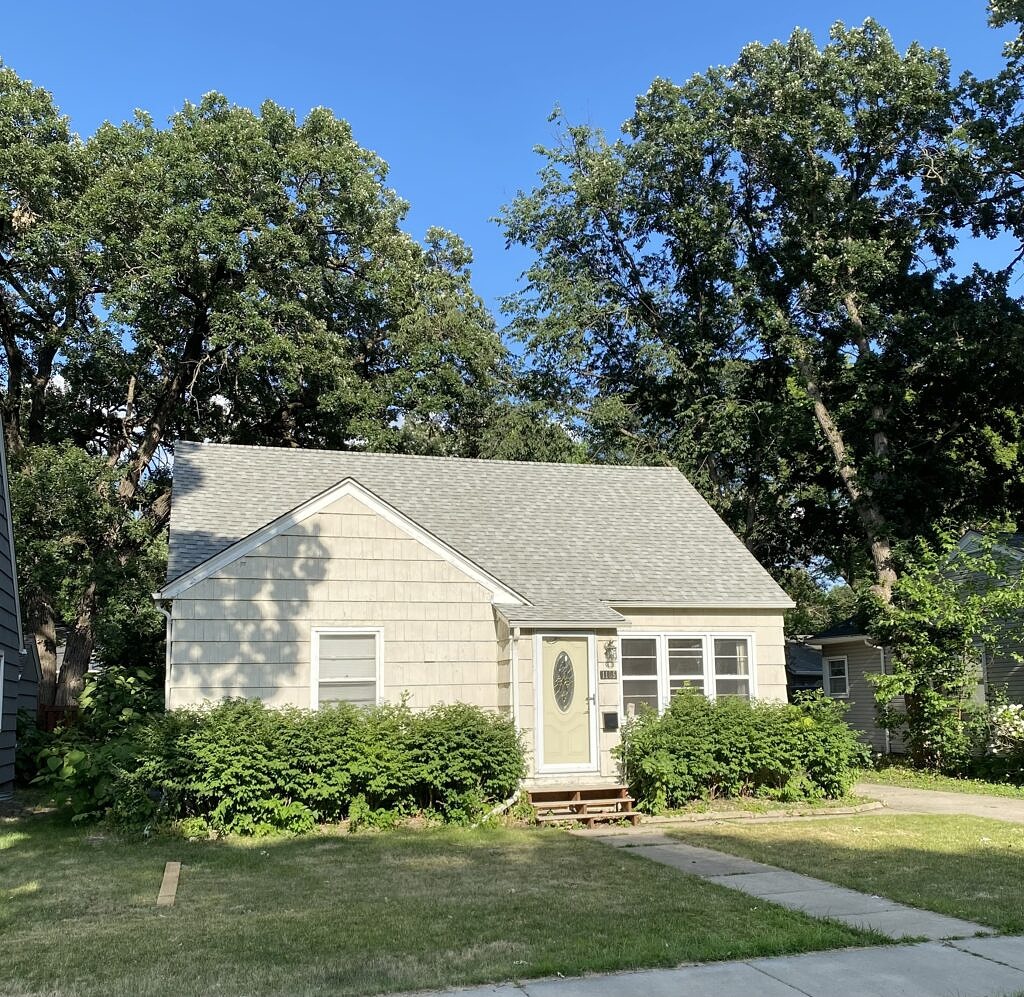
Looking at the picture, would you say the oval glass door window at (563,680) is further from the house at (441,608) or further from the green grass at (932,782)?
the green grass at (932,782)

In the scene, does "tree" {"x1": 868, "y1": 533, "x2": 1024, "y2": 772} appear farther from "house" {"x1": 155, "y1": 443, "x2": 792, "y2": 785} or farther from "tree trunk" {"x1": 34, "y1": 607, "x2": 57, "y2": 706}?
"tree trunk" {"x1": 34, "y1": 607, "x2": 57, "y2": 706}

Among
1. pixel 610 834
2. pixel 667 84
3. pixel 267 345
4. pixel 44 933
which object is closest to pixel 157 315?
pixel 267 345

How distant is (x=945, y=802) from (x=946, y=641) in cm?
454

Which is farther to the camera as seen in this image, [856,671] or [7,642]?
[856,671]

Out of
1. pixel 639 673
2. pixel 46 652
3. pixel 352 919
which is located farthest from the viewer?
pixel 46 652

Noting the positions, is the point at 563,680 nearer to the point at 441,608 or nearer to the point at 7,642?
the point at 441,608

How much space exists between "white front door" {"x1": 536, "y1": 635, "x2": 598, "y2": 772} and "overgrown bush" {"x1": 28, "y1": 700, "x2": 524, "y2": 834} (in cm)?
104

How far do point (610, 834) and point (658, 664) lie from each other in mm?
3953

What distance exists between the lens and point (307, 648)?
44.4 ft

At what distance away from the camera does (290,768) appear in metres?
11.7

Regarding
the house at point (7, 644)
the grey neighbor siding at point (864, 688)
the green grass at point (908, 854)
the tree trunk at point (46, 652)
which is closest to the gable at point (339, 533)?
the house at point (7, 644)

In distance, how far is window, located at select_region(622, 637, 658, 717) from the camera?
1511 centimetres

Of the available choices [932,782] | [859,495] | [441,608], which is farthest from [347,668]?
[859,495]

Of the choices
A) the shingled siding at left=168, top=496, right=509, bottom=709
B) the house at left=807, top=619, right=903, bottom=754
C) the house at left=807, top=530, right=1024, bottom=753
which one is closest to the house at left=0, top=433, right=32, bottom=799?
the shingled siding at left=168, top=496, right=509, bottom=709
